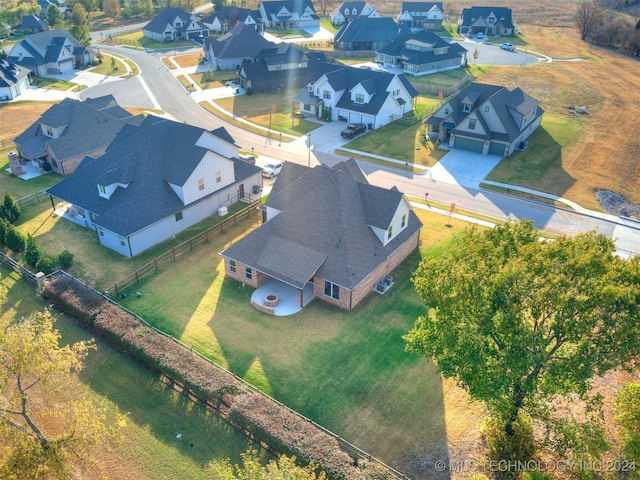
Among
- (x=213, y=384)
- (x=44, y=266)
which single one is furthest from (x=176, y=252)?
(x=213, y=384)

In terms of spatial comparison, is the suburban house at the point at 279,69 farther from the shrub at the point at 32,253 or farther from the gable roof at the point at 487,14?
the gable roof at the point at 487,14

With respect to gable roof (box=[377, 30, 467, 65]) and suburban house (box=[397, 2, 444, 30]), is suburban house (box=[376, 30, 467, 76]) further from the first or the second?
suburban house (box=[397, 2, 444, 30])

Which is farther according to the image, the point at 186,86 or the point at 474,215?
the point at 186,86

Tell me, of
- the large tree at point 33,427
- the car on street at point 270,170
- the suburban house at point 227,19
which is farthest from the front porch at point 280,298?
the suburban house at point 227,19

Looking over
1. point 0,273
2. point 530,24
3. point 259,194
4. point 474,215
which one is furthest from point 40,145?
point 530,24

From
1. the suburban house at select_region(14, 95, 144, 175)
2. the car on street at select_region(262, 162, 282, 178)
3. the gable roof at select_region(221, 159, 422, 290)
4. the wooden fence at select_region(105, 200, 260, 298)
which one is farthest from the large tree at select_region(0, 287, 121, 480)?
the suburban house at select_region(14, 95, 144, 175)

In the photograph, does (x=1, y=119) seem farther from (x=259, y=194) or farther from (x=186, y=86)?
(x=259, y=194)
